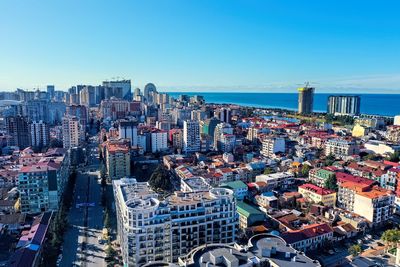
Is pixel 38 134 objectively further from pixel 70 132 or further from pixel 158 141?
pixel 158 141

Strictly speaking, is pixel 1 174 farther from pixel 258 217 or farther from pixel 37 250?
pixel 258 217

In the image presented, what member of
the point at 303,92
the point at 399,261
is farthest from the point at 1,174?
the point at 303,92

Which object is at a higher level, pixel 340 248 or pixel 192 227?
pixel 192 227

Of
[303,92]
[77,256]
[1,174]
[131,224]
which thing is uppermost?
[303,92]

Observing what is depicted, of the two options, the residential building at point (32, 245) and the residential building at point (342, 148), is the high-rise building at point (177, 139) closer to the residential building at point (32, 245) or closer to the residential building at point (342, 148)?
the residential building at point (342, 148)

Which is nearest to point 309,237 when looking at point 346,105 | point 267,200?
point 267,200

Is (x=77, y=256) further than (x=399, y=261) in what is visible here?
Yes

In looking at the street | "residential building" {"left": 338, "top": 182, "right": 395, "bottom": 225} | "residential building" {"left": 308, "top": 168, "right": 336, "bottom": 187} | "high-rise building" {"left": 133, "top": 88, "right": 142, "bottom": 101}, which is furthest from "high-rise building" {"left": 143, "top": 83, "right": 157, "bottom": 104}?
"residential building" {"left": 338, "top": 182, "right": 395, "bottom": 225}
